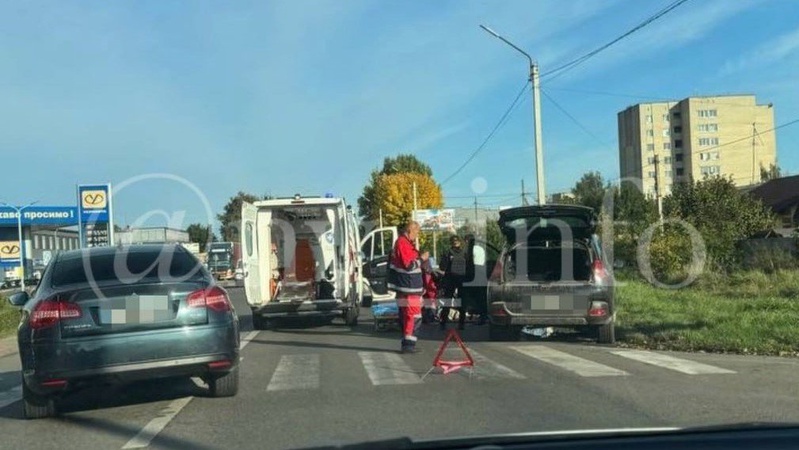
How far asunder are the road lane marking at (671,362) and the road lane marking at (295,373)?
4.08 metres

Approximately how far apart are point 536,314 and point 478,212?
227ft

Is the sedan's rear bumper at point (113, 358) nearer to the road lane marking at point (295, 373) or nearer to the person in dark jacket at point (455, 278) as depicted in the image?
the road lane marking at point (295, 373)

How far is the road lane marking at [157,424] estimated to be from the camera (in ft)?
20.2

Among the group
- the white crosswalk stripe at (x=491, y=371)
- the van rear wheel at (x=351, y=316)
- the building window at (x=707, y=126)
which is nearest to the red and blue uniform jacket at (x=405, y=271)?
the white crosswalk stripe at (x=491, y=371)

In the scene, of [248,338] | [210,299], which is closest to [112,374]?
[210,299]

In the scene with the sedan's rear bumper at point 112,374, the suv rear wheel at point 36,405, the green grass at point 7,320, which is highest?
the sedan's rear bumper at point 112,374

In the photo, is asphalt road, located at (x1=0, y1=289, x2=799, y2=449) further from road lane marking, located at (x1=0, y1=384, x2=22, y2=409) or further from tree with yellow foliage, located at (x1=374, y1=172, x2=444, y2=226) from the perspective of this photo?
tree with yellow foliage, located at (x1=374, y1=172, x2=444, y2=226)

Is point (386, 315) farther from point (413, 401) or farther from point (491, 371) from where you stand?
point (413, 401)

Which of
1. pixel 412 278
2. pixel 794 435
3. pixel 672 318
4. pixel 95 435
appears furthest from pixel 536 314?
pixel 794 435

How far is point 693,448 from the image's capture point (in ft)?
7.65

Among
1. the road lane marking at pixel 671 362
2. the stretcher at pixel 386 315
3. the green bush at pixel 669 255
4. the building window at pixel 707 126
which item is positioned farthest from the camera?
the building window at pixel 707 126

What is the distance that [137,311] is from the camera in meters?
7.09

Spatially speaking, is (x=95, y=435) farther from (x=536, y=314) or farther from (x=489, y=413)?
(x=536, y=314)

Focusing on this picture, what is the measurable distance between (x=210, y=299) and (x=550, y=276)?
687cm
